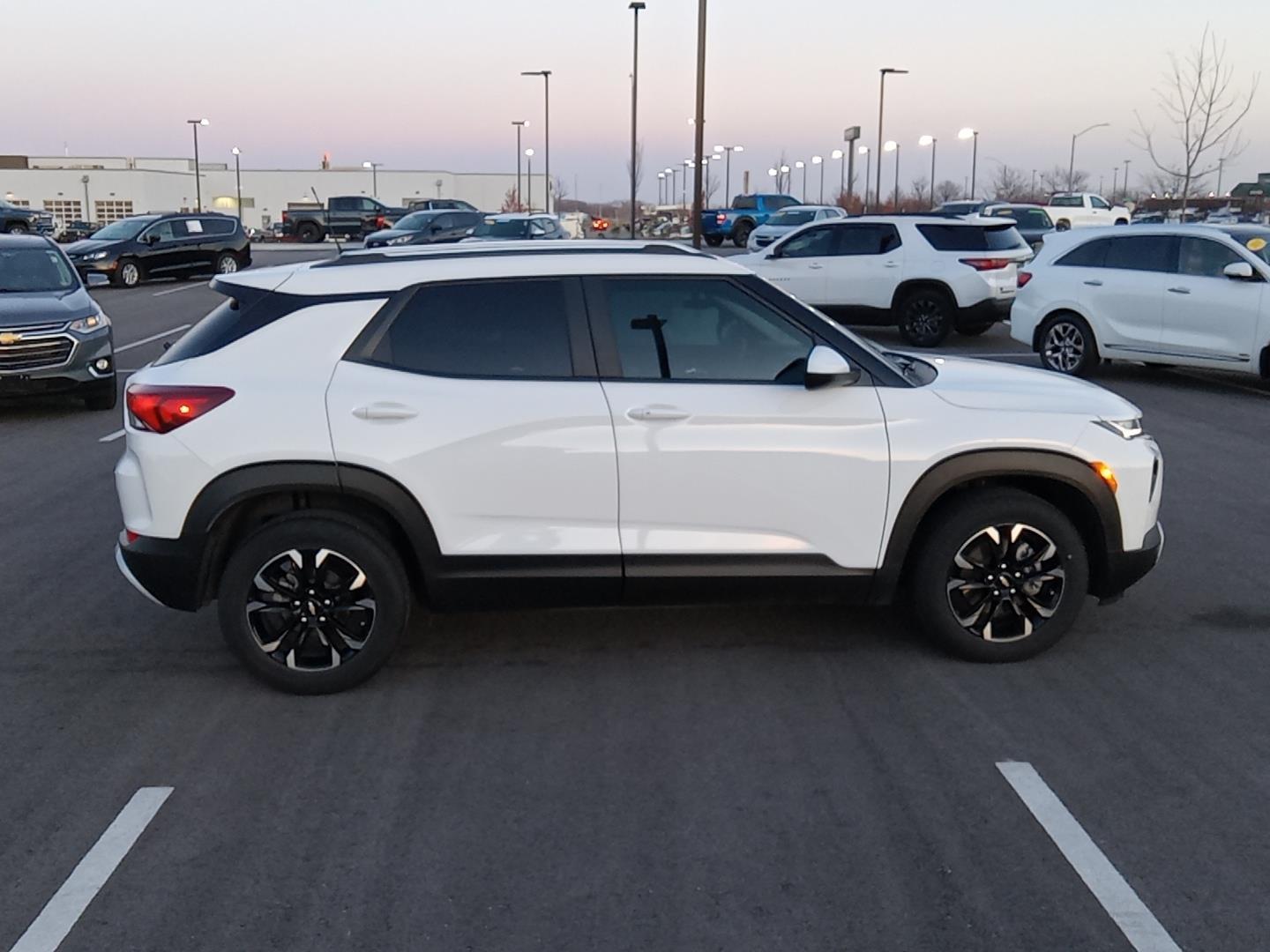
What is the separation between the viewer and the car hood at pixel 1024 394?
18.5 ft

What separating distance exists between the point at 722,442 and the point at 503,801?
1.72 metres

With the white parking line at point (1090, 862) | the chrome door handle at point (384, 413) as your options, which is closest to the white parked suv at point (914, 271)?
the chrome door handle at point (384, 413)

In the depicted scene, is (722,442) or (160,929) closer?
(160,929)

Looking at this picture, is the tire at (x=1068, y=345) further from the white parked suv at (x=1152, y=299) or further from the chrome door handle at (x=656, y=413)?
the chrome door handle at (x=656, y=413)

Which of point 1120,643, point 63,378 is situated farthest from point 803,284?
point 1120,643

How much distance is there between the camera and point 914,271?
17.8 m

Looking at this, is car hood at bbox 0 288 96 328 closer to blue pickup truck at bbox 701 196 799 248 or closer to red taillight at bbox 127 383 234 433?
red taillight at bbox 127 383 234 433

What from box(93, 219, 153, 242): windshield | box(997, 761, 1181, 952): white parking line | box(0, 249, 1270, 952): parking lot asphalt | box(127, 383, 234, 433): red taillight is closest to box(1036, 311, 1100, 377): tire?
box(0, 249, 1270, 952): parking lot asphalt

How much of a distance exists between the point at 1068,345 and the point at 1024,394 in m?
10.1

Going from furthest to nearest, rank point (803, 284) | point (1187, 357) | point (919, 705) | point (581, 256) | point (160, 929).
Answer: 1. point (803, 284)
2. point (1187, 357)
3. point (581, 256)
4. point (919, 705)
5. point (160, 929)

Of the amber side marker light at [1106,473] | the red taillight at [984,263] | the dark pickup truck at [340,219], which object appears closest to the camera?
the amber side marker light at [1106,473]

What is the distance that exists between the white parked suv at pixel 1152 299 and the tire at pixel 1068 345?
0.03 ft

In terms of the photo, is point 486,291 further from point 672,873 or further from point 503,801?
point 672,873

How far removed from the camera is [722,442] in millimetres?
5375
